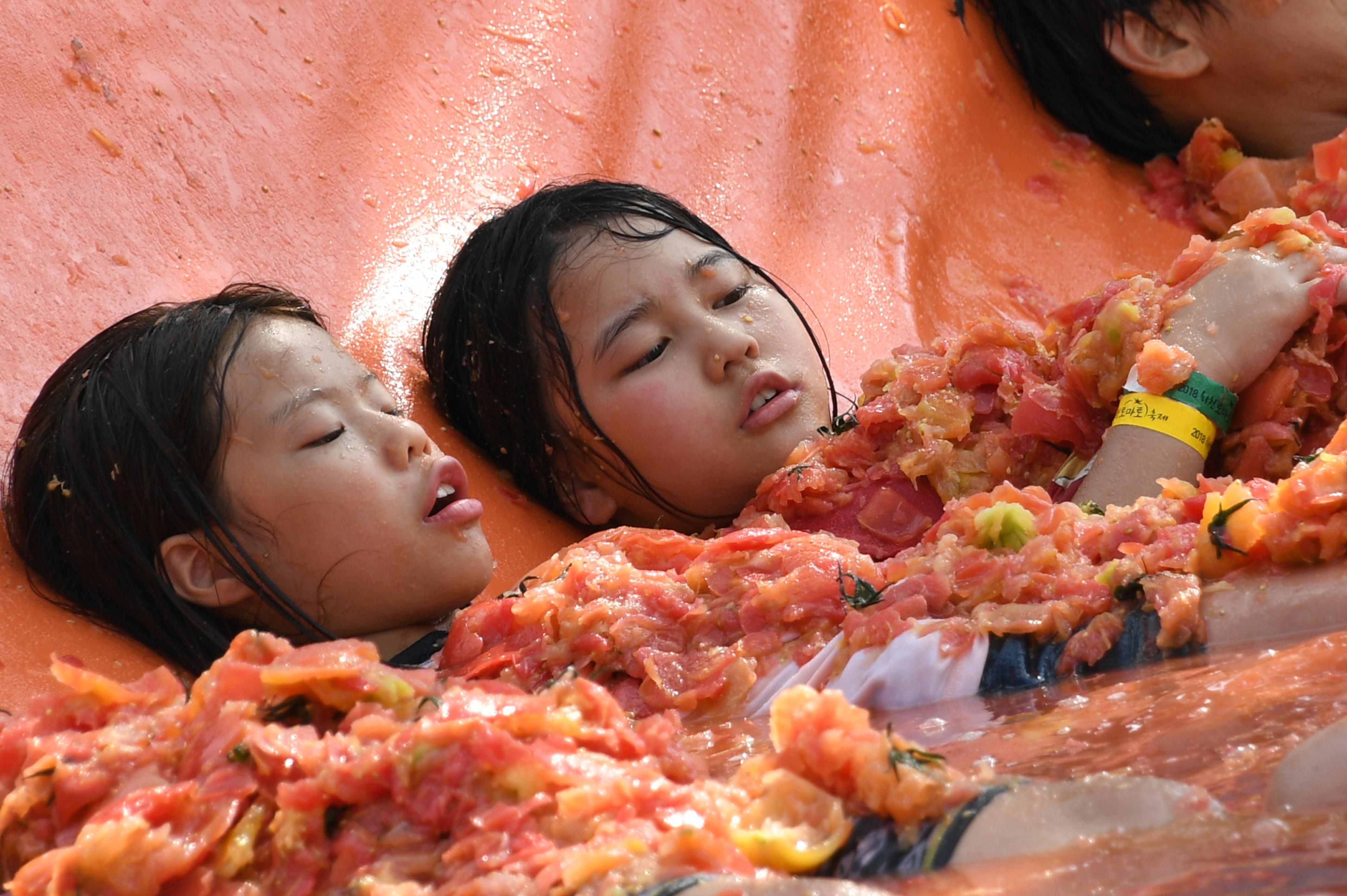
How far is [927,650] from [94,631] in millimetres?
1255

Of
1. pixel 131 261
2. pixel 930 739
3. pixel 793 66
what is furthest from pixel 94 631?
pixel 793 66

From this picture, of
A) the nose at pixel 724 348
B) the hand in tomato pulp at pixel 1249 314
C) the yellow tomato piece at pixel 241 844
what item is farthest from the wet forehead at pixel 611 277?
the yellow tomato piece at pixel 241 844

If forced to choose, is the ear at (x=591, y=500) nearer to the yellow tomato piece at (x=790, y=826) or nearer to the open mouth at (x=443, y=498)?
the open mouth at (x=443, y=498)

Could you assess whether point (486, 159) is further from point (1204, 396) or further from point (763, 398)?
point (1204, 396)

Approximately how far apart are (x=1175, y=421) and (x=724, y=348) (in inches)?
28.9

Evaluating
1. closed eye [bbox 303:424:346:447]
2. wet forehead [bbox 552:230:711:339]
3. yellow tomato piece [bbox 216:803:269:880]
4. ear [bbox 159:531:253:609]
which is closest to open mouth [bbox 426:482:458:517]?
closed eye [bbox 303:424:346:447]

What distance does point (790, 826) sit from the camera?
114 cm

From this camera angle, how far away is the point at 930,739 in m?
1.38

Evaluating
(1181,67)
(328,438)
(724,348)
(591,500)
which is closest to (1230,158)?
(1181,67)

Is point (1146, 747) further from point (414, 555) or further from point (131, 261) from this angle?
→ point (131, 261)

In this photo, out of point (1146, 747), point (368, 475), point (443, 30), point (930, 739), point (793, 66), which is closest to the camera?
point (1146, 747)

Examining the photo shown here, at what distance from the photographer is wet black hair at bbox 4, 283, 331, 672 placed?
2.02 m

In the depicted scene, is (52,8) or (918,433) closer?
(918,433)

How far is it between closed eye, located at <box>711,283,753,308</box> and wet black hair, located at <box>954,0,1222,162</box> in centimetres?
159
